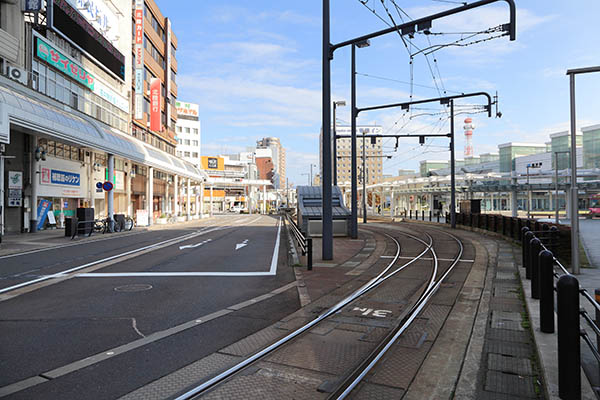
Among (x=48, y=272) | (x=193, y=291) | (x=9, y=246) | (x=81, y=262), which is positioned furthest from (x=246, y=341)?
(x=9, y=246)

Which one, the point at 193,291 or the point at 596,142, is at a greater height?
the point at 596,142

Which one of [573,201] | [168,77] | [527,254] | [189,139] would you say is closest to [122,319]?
[527,254]

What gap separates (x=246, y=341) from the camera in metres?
5.74

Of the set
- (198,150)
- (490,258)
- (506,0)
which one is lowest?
(490,258)

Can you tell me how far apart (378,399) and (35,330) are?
5081mm

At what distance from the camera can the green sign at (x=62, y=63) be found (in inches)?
1056

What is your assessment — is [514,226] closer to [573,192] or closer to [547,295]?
[573,192]

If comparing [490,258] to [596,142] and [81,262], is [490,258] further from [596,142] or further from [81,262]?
[596,142]

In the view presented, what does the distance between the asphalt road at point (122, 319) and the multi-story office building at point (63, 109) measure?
468 inches

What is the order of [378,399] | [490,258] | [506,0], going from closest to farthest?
[378,399], [506,0], [490,258]

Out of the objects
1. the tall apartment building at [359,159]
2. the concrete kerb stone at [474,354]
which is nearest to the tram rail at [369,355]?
the concrete kerb stone at [474,354]

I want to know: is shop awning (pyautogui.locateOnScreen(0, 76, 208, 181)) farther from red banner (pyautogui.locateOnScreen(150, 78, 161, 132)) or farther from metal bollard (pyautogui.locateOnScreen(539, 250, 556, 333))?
metal bollard (pyautogui.locateOnScreen(539, 250, 556, 333))

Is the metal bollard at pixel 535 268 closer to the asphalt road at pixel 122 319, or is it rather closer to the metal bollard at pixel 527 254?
the metal bollard at pixel 527 254

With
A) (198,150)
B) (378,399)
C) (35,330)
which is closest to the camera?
(378,399)
